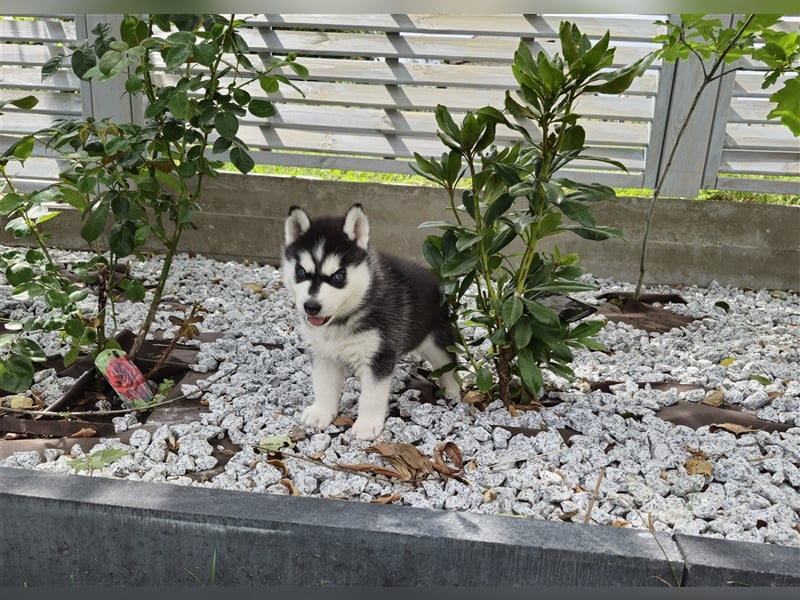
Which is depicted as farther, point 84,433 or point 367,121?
point 367,121

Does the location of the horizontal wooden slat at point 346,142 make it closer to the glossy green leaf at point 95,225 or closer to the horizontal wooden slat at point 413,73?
the horizontal wooden slat at point 413,73

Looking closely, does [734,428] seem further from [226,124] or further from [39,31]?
[39,31]

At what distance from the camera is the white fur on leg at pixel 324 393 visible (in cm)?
305

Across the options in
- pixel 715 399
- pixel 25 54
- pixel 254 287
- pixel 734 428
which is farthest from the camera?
pixel 25 54

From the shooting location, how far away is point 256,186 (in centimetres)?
569

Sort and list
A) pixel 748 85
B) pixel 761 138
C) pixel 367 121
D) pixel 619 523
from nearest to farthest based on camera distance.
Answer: pixel 619 523 < pixel 748 85 < pixel 761 138 < pixel 367 121

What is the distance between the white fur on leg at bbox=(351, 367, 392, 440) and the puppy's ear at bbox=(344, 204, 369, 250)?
1.87ft

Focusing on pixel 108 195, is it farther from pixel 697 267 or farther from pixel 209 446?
pixel 697 267

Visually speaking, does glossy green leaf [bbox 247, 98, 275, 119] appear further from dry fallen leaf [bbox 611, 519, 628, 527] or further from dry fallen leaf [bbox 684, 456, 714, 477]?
dry fallen leaf [bbox 684, 456, 714, 477]

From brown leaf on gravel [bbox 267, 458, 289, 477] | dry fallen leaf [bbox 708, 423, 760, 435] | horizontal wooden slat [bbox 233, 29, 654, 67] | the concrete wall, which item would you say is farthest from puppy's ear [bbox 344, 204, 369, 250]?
horizontal wooden slat [bbox 233, 29, 654, 67]

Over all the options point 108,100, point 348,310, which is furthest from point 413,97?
point 348,310

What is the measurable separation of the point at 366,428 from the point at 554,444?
2.56ft

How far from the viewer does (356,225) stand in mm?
3047

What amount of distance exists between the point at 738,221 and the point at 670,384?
2445mm
